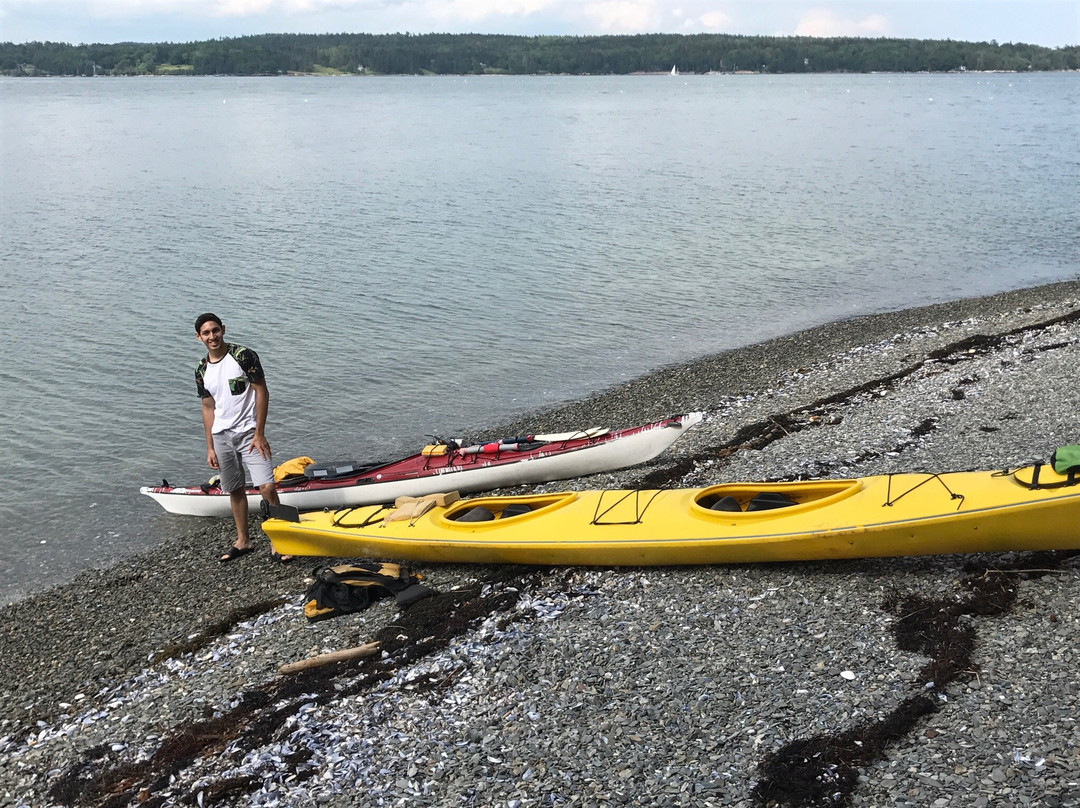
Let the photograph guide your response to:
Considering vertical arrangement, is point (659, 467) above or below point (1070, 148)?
below

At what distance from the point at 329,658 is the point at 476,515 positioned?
239 cm

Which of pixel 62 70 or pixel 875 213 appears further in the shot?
pixel 62 70

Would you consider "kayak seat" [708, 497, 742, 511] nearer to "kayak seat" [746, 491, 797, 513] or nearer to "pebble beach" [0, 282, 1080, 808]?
"kayak seat" [746, 491, 797, 513]

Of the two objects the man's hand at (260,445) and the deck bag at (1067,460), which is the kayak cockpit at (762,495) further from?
the man's hand at (260,445)

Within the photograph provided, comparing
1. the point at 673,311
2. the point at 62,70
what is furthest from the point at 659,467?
the point at 62,70

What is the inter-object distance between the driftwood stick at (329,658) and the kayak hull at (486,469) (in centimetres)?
411

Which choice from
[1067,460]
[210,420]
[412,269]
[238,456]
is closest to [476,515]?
[238,456]

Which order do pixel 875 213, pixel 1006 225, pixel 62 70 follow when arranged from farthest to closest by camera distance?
pixel 62 70 < pixel 875 213 < pixel 1006 225

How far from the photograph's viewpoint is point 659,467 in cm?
1197

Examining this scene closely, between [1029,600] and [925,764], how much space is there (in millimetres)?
2274

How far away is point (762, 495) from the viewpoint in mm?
9078

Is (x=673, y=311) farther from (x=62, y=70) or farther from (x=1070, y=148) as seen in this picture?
(x=62, y=70)

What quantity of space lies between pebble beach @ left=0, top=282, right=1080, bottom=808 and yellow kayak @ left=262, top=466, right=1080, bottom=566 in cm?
24

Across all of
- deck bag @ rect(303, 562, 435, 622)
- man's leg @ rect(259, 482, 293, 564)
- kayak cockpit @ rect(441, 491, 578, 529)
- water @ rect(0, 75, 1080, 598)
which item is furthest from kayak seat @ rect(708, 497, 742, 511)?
water @ rect(0, 75, 1080, 598)
